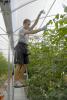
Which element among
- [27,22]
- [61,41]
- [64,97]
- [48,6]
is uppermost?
[48,6]

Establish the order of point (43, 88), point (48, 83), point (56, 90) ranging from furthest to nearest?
point (43, 88) → point (48, 83) → point (56, 90)

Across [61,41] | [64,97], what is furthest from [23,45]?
[64,97]

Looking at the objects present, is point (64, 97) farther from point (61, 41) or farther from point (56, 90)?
point (61, 41)

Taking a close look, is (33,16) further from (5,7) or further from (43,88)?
(43,88)

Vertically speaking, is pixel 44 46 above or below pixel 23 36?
below

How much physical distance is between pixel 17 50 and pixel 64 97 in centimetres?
239

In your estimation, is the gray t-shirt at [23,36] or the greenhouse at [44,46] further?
the gray t-shirt at [23,36]

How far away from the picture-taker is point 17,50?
5.55m

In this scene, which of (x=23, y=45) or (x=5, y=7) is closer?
(x=5, y=7)

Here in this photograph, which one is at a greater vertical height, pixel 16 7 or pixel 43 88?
pixel 16 7

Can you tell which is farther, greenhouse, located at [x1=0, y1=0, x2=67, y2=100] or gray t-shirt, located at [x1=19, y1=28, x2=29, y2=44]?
gray t-shirt, located at [x1=19, y1=28, x2=29, y2=44]

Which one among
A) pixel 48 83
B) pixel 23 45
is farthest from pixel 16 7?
pixel 48 83

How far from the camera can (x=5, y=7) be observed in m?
4.84

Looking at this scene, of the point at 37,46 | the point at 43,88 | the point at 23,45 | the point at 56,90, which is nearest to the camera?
the point at 56,90
